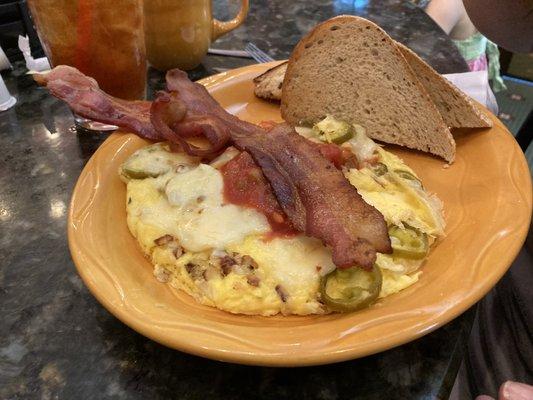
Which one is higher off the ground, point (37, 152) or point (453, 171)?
point (453, 171)

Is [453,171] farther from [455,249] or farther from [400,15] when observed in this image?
[400,15]

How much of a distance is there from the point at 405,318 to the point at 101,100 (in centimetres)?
109

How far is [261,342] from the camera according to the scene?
96 cm

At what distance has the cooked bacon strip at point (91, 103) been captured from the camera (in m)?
1.53

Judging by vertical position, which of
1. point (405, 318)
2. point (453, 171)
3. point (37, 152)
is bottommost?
point (37, 152)

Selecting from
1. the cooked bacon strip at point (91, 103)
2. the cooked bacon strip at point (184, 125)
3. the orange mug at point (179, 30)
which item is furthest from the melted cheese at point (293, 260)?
the orange mug at point (179, 30)

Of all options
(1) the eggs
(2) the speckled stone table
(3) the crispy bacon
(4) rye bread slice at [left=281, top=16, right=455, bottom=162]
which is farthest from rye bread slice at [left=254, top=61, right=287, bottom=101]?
(2) the speckled stone table

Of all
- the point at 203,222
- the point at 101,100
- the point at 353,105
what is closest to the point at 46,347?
the point at 203,222

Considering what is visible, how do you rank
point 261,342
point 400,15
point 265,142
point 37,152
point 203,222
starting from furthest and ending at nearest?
point 400,15, point 37,152, point 265,142, point 203,222, point 261,342

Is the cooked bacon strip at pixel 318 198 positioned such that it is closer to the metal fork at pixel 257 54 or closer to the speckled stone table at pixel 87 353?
the speckled stone table at pixel 87 353

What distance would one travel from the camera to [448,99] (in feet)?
5.27

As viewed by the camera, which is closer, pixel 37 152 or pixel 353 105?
pixel 353 105

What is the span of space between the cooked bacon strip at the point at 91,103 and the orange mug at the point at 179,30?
23.6 inches

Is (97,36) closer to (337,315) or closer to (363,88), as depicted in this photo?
(363,88)
